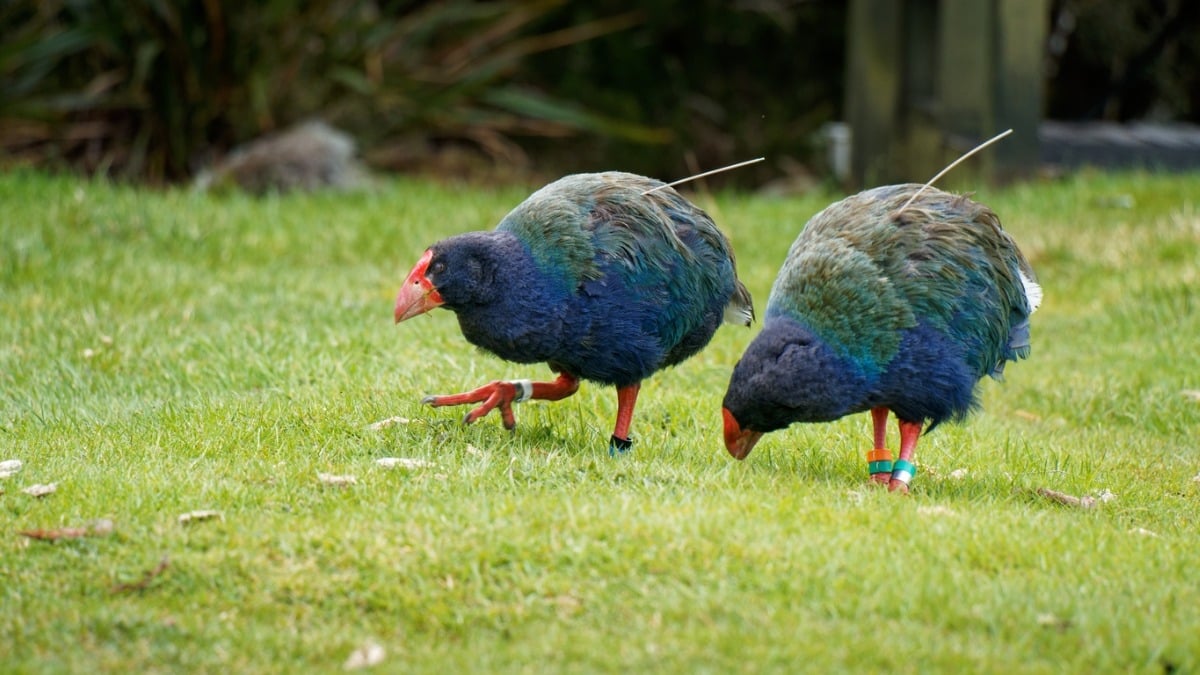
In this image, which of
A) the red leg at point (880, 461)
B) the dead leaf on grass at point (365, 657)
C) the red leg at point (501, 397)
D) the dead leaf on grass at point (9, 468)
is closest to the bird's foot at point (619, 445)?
the red leg at point (501, 397)

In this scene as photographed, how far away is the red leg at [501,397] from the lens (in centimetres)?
507

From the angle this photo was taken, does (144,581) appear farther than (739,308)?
No

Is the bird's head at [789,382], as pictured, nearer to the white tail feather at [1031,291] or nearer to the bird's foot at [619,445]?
the bird's foot at [619,445]

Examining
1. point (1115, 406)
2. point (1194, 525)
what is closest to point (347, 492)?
point (1194, 525)

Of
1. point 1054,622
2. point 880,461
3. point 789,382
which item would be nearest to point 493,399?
point 789,382

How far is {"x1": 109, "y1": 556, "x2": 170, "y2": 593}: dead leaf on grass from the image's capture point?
3730 millimetres

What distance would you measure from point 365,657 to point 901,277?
2.05m

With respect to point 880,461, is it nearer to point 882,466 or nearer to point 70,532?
point 882,466

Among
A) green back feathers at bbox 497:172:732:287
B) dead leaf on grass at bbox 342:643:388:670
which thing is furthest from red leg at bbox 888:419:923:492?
dead leaf on grass at bbox 342:643:388:670

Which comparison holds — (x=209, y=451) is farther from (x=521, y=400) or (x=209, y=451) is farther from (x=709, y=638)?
(x=709, y=638)

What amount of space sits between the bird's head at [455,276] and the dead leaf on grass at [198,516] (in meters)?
0.92

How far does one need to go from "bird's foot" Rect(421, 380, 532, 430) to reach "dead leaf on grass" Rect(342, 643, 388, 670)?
Answer: 1.66m

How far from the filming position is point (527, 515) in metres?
4.04

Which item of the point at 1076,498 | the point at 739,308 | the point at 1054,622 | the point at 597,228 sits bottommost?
the point at 1076,498
